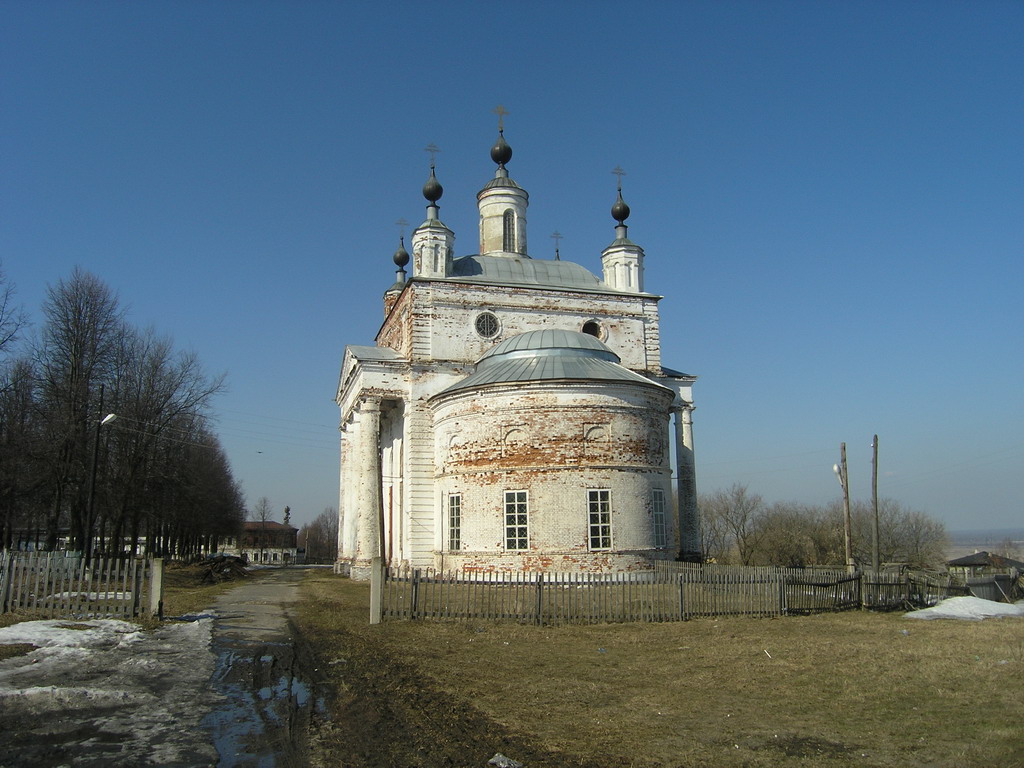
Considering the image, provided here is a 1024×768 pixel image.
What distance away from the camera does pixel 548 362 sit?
25.2 meters

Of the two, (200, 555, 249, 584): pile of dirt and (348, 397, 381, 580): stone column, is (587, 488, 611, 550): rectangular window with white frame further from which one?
(200, 555, 249, 584): pile of dirt

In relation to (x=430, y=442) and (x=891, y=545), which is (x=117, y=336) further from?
(x=891, y=545)

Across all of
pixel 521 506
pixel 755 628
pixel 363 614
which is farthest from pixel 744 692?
pixel 521 506

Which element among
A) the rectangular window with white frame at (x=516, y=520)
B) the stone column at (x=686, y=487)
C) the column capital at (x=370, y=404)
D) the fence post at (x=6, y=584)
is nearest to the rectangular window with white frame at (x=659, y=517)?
the rectangular window with white frame at (x=516, y=520)

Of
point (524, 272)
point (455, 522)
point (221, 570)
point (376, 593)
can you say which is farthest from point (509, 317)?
point (376, 593)

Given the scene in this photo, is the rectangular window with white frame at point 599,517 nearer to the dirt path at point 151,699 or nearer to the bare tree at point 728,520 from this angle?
the dirt path at point 151,699

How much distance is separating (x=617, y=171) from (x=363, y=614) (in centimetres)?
2389

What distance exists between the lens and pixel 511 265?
32.0m

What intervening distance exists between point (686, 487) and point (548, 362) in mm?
8844

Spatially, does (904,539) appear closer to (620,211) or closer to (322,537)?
(620,211)

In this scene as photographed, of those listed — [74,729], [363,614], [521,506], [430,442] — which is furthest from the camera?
[430,442]

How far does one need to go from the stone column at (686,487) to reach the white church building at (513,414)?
0.06 m

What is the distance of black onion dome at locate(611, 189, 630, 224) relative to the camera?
33750mm

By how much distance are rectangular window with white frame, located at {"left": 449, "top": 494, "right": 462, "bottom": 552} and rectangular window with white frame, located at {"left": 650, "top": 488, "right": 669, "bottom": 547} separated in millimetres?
5940
